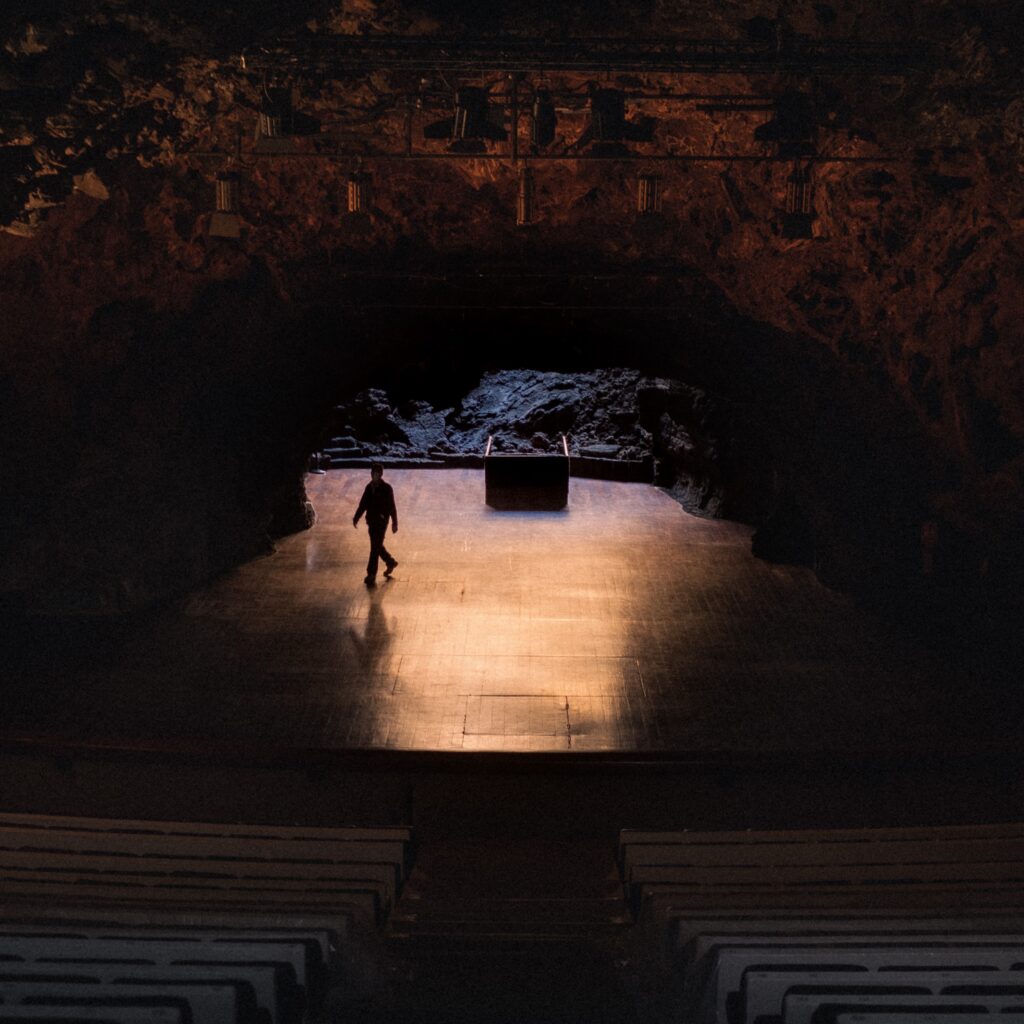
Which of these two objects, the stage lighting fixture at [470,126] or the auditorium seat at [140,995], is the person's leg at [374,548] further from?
the auditorium seat at [140,995]

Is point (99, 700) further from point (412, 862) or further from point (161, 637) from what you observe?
point (412, 862)

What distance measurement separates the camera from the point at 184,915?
4926 mm

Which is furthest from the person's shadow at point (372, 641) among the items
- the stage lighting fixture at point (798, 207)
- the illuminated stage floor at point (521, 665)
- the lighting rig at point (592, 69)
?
the stage lighting fixture at point (798, 207)

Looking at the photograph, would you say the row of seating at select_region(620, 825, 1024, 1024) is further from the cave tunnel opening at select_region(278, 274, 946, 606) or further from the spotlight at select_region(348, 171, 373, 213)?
the cave tunnel opening at select_region(278, 274, 946, 606)

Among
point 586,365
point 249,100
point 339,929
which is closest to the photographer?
point 339,929

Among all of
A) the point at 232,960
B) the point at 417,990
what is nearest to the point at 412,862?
the point at 417,990

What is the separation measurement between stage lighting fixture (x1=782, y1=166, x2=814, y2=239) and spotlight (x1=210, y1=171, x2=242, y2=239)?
152 inches

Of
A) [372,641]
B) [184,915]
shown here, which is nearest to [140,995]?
[184,915]

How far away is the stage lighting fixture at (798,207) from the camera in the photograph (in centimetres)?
838

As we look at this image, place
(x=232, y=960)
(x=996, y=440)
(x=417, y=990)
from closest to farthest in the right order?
(x=232, y=960), (x=417, y=990), (x=996, y=440)

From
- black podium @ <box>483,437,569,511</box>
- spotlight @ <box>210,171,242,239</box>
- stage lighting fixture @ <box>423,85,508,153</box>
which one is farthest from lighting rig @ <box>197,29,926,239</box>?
black podium @ <box>483,437,569,511</box>

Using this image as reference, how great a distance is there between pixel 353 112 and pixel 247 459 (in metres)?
5.09

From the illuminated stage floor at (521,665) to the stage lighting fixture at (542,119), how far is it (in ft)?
13.4

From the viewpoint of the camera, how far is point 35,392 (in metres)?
10.9
